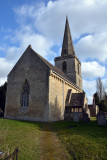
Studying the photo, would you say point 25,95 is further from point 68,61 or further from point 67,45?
point 67,45

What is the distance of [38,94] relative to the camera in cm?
1808

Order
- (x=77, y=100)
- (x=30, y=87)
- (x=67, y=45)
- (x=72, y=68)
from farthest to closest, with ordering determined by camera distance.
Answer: (x=67, y=45) → (x=72, y=68) → (x=77, y=100) → (x=30, y=87)

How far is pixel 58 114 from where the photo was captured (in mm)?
19328

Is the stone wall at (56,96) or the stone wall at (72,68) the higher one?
the stone wall at (72,68)

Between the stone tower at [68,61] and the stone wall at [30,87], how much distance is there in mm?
15534

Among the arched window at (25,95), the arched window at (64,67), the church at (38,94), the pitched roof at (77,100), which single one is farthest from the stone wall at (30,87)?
the arched window at (64,67)

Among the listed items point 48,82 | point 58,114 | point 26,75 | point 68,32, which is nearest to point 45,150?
point 48,82

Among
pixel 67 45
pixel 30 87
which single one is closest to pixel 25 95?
pixel 30 87

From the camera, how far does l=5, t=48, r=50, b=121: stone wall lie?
17392mm

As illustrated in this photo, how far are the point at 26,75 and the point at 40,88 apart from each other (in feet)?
12.9

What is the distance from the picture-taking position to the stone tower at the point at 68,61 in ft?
110

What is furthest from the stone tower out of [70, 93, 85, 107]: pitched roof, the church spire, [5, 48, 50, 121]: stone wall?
[5, 48, 50, 121]: stone wall

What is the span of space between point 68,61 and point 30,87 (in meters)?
18.3

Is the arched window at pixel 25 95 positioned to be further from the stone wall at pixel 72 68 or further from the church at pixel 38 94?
the stone wall at pixel 72 68
